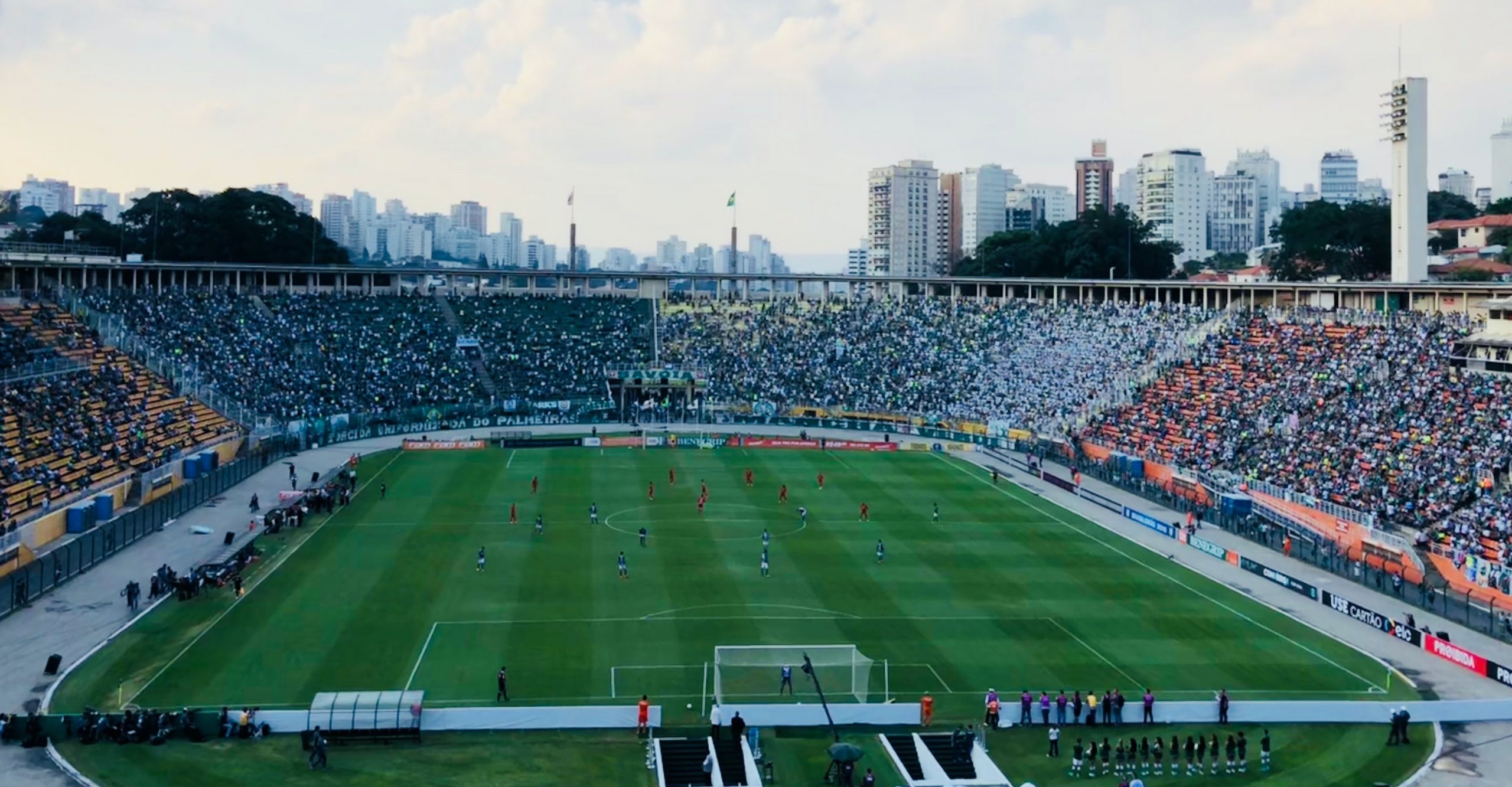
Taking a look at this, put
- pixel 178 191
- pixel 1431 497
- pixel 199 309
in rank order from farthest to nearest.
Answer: pixel 178 191
pixel 199 309
pixel 1431 497

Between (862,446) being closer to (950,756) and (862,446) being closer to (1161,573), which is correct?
(1161,573)

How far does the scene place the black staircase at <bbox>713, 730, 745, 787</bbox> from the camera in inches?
→ 1024

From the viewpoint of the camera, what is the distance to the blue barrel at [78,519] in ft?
157

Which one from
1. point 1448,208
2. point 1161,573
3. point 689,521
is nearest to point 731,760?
point 1161,573

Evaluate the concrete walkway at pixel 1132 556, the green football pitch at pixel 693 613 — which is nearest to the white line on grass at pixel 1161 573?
the green football pitch at pixel 693 613

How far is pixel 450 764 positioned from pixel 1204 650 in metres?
21.0

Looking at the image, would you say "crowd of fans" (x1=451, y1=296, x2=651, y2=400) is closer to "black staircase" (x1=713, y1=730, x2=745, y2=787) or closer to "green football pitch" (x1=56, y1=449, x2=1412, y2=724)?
"green football pitch" (x1=56, y1=449, x2=1412, y2=724)

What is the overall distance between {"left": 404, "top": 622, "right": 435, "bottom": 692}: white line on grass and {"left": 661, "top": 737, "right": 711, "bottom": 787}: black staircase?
7.74m

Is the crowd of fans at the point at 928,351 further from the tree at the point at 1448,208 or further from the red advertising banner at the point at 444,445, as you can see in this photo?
the tree at the point at 1448,208

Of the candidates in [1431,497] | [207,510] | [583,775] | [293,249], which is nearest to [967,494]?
[1431,497]

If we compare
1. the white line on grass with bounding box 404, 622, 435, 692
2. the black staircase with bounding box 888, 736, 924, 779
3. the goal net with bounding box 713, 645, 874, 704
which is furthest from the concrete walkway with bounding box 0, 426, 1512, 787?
the goal net with bounding box 713, 645, 874, 704

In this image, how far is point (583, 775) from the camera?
87.6ft

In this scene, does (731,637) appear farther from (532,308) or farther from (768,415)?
(532,308)

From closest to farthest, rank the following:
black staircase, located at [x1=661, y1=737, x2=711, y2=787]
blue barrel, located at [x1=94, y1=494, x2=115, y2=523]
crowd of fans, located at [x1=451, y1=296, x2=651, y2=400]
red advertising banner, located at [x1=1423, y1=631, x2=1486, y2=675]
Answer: black staircase, located at [x1=661, y1=737, x2=711, y2=787]
red advertising banner, located at [x1=1423, y1=631, x2=1486, y2=675]
blue barrel, located at [x1=94, y1=494, x2=115, y2=523]
crowd of fans, located at [x1=451, y1=296, x2=651, y2=400]
